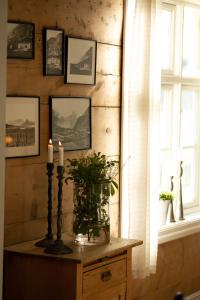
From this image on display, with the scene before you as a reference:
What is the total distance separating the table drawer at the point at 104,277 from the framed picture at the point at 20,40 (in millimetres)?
1152

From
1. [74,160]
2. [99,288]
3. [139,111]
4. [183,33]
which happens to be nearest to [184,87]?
[183,33]

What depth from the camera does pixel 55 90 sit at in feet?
12.6

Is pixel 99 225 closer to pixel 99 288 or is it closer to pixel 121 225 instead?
pixel 99 288

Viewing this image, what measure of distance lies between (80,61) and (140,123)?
2.04 feet

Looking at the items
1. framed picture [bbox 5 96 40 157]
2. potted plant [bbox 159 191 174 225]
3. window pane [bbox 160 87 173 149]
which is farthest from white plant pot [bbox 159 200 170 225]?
framed picture [bbox 5 96 40 157]

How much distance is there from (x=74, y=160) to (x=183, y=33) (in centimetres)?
194

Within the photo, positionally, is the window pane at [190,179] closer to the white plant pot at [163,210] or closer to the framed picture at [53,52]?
the white plant pot at [163,210]

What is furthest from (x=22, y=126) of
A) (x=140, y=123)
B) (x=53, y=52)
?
(x=140, y=123)

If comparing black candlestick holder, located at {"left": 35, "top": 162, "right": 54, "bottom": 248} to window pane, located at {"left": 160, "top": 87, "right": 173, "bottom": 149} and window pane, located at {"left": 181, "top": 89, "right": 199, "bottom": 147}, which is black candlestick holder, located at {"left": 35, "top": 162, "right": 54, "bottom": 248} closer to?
window pane, located at {"left": 160, "top": 87, "right": 173, "bottom": 149}

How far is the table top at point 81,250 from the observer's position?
335cm

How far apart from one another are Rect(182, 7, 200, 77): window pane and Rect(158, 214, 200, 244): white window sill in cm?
110

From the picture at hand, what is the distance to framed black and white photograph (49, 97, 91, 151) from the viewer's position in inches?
151

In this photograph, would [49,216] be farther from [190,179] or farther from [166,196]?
[190,179]

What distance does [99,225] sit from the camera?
3.63 metres
